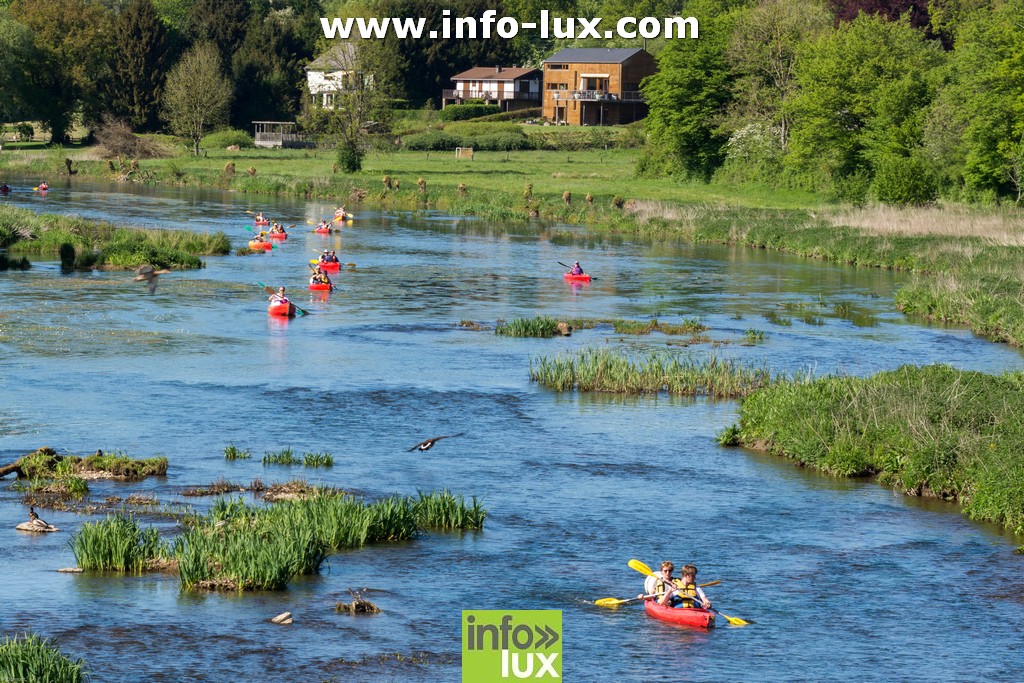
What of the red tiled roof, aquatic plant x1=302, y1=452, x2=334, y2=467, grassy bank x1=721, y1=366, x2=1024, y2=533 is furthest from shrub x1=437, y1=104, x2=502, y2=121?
aquatic plant x1=302, y1=452, x2=334, y2=467

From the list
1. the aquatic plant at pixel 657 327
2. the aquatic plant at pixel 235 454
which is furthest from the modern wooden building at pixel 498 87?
the aquatic plant at pixel 235 454

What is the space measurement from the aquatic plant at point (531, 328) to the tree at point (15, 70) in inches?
3490

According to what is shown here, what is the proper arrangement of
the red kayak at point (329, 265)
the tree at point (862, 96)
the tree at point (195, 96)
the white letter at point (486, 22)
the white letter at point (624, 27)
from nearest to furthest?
1. the red kayak at point (329, 265)
2. the tree at point (862, 96)
3. the tree at point (195, 96)
4. the white letter at point (486, 22)
5. the white letter at point (624, 27)

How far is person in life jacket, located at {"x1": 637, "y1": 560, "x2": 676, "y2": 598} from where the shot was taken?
22172 mm

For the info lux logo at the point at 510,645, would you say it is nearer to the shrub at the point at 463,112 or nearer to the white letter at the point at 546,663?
the white letter at the point at 546,663

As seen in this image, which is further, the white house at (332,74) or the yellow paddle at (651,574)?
the white house at (332,74)

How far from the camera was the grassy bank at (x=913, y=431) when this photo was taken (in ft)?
93.2

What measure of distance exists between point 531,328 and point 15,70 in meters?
91.3

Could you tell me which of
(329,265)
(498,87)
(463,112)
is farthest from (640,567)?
(498,87)

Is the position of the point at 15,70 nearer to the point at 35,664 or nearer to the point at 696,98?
the point at 696,98

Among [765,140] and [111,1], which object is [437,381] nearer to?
[765,140]

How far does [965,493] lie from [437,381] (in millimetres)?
16269

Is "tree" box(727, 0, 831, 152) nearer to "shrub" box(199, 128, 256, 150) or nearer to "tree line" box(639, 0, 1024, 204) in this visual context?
"tree line" box(639, 0, 1024, 204)

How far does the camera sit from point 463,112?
149 meters
